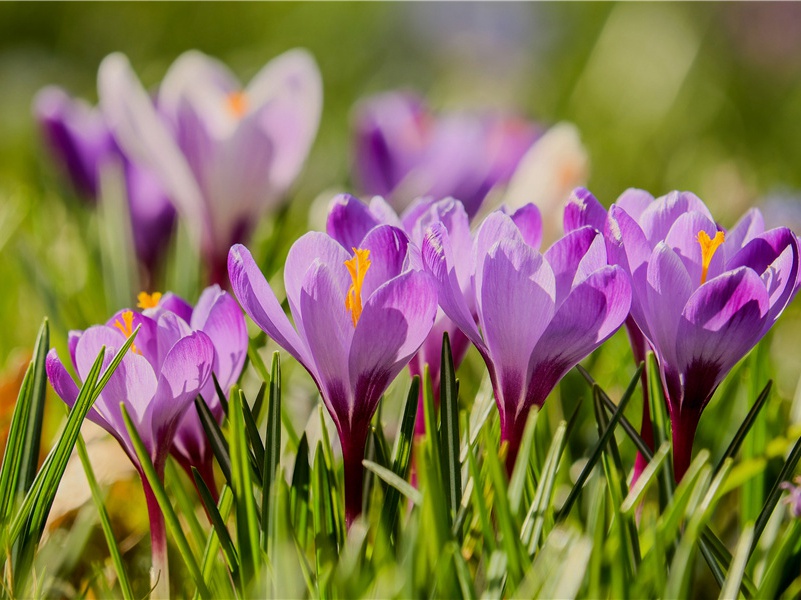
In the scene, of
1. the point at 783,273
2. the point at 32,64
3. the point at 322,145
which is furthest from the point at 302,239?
the point at 32,64

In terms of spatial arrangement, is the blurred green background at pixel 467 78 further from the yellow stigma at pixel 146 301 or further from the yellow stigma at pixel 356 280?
the yellow stigma at pixel 356 280

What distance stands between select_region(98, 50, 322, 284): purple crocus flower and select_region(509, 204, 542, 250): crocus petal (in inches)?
15.7

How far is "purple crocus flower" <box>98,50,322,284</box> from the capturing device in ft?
2.53

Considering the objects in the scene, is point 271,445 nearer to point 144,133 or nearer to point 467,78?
point 144,133

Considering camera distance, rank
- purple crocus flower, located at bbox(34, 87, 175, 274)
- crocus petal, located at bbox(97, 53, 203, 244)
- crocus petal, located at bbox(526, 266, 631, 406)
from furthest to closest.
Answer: purple crocus flower, located at bbox(34, 87, 175, 274) → crocus petal, located at bbox(97, 53, 203, 244) → crocus petal, located at bbox(526, 266, 631, 406)

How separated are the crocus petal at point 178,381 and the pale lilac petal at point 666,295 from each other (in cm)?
19

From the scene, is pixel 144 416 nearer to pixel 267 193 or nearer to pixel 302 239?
pixel 302 239

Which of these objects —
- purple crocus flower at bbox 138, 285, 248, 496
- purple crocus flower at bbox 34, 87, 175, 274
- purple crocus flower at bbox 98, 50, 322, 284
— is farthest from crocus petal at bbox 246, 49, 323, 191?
purple crocus flower at bbox 138, 285, 248, 496

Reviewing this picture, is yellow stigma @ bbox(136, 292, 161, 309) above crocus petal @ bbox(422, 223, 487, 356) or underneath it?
underneath

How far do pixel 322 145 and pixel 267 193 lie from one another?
107 cm

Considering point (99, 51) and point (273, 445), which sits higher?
point (273, 445)

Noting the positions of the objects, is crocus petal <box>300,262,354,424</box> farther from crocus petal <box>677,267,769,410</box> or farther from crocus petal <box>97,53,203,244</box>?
crocus petal <box>97,53,203,244</box>

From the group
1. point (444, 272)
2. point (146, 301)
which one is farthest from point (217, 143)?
point (444, 272)

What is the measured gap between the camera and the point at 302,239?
388 millimetres
